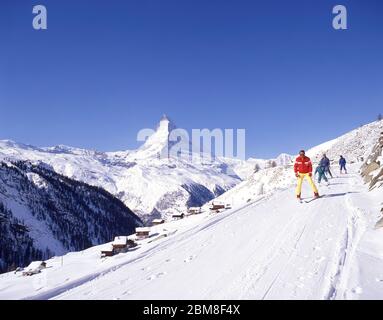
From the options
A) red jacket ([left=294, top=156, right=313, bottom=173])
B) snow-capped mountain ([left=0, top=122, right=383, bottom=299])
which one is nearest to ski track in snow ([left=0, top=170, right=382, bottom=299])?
snow-capped mountain ([left=0, top=122, right=383, bottom=299])

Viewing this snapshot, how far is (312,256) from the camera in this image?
11148 mm

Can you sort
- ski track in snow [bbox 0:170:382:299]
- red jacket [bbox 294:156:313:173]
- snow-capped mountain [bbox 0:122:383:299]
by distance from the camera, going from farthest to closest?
red jacket [bbox 294:156:313:173], ski track in snow [bbox 0:170:382:299], snow-capped mountain [bbox 0:122:383:299]

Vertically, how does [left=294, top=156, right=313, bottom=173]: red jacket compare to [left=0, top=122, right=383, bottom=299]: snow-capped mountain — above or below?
above

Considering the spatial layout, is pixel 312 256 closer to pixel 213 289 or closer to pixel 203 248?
pixel 213 289

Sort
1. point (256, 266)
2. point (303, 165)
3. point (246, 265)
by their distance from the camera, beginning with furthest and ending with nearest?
point (303, 165) < point (246, 265) < point (256, 266)

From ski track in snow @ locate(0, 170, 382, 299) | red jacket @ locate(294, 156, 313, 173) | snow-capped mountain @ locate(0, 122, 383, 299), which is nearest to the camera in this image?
snow-capped mountain @ locate(0, 122, 383, 299)

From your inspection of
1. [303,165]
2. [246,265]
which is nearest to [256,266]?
[246,265]

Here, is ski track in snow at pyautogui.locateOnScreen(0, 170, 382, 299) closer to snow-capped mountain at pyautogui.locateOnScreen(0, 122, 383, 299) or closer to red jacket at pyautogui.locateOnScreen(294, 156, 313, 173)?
snow-capped mountain at pyautogui.locateOnScreen(0, 122, 383, 299)

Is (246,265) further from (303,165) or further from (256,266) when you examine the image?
(303,165)

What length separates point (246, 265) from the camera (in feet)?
36.6

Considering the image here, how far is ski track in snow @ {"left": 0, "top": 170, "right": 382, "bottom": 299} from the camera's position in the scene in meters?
9.07

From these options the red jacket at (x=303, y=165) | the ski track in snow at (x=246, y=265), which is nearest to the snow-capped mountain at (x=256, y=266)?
the ski track in snow at (x=246, y=265)

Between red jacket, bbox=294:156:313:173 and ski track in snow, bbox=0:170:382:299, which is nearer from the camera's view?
ski track in snow, bbox=0:170:382:299
